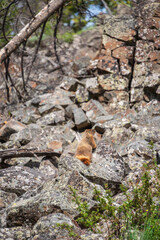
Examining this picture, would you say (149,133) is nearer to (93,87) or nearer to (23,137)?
(93,87)

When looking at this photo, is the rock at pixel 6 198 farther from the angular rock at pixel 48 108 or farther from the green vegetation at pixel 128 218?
the angular rock at pixel 48 108

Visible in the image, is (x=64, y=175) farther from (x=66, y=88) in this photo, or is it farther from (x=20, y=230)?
(x=66, y=88)

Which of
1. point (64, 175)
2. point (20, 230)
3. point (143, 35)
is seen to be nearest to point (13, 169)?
point (64, 175)

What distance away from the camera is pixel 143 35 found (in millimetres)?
8047

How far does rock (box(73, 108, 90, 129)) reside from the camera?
284 inches

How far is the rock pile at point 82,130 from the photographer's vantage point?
3570 mm

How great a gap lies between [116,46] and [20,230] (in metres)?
6.48

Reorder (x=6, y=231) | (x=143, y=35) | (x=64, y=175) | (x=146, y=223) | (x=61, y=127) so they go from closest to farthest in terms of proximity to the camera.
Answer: (x=146, y=223) < (x=6, y=231) < (x=64, y=175) < (x=61, y=127) < (x=143, y=35)

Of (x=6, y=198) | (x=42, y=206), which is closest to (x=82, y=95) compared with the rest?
(x=6, y=198)

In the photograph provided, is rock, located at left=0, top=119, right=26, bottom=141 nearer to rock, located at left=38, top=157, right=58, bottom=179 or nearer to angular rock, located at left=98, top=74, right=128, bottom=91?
rock, located at left=38, top=157, right=58, bottom=179

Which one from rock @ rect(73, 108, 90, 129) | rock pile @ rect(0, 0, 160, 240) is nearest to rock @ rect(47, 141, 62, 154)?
rock pile @ rect(0, 0, 160, 240)

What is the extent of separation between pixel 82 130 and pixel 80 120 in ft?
1.17

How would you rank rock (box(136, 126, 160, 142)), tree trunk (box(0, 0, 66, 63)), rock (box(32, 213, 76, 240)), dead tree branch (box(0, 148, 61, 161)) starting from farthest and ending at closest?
tree trunk (box(0, 0, 66, 63)) → rock (box(136, 126, 160, 142)) → dead tree branch (box(0, 148, 61, 161)) → rock (box(32, 213, 76, 240))

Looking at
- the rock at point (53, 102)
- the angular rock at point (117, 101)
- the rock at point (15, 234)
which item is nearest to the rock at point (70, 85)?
the rock at point (53, 102)
